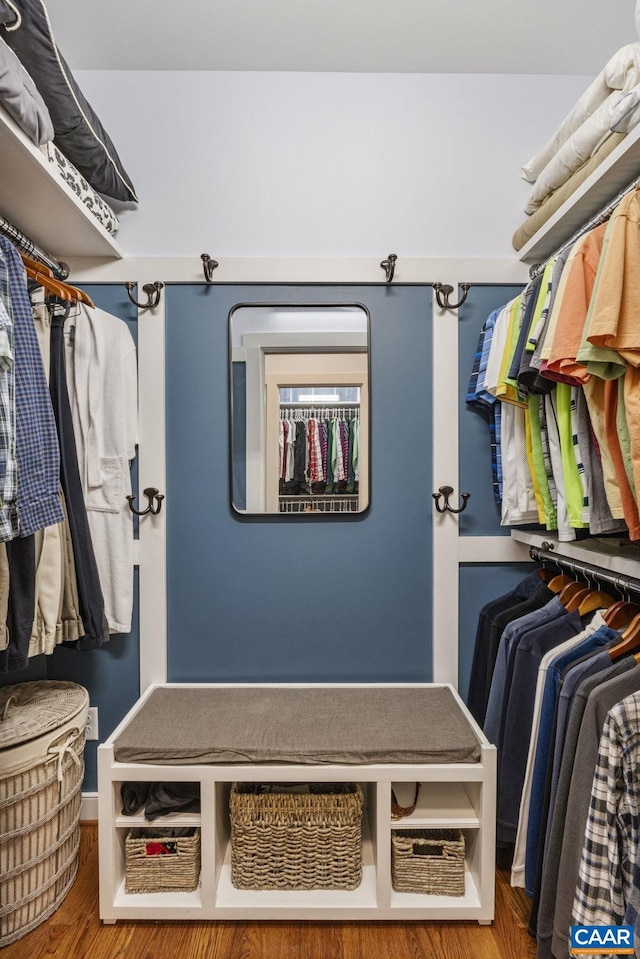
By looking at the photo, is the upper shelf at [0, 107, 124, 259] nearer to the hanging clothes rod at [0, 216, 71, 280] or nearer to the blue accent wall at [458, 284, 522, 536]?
the hanging clothes rod at [0, 216, 71, 280]

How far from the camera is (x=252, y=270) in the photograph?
1901 millimetres

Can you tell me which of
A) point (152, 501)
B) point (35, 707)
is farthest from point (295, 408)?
point (35, 707)

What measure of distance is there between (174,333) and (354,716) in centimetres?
139

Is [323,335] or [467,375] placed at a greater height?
[323,335]

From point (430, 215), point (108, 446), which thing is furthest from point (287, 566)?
point (430, 215)

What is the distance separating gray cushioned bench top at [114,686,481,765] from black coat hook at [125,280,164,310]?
1.31 meters

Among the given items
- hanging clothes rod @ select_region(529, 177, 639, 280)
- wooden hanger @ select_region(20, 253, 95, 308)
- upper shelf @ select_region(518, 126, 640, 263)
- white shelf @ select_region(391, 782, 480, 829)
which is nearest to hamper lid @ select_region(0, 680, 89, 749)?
white shelf @ select_region(391, 782, 480, 829)

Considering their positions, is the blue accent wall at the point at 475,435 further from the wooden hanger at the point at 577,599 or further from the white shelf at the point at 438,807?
the white shelf at the point at 438,807

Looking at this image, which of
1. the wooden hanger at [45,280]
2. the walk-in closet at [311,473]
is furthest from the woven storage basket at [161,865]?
the wooden hanger at [45,280]

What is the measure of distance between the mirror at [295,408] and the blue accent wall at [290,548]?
42 millimetres

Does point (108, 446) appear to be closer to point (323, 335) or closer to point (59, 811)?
point (323, 335)

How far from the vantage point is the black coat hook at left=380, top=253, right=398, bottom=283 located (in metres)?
1.88

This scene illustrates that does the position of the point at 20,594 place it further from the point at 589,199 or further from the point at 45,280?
the point at 589,199

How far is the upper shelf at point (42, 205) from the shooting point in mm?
1302
